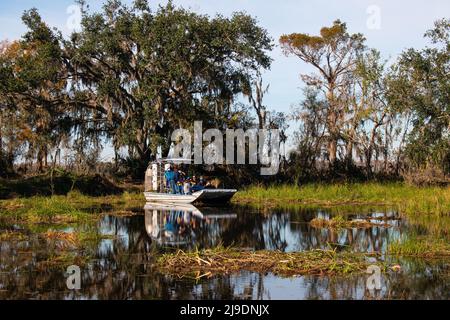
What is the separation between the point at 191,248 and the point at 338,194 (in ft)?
54.1

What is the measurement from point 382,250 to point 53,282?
7076 millimetres

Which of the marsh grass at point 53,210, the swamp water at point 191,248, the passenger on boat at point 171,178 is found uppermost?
the passenger on boat at point 171,178

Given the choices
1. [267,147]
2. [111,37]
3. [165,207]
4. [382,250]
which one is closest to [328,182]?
[267,147]

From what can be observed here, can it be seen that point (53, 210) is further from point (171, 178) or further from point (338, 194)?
point (338, 194)

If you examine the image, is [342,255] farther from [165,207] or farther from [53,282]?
[165,207]

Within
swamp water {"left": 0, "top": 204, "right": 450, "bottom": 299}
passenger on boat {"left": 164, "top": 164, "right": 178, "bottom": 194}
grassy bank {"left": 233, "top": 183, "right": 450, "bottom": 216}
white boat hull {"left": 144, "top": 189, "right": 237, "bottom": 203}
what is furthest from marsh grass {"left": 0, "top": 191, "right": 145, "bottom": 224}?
grassy bank {"left": 233, "top": 183, "right": 450, "bottom": 216}

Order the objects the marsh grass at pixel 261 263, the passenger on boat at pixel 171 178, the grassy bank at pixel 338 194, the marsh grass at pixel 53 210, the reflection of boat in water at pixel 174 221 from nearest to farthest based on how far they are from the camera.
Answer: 1. the marsh grass at pixel 261 263
2. the reflection of boat in water at pixel 174 221
3. the marsh grass at pixel 53 210
4. the grassy bank at pixel 338 194
5. the passenger on boat at pixel 171 178

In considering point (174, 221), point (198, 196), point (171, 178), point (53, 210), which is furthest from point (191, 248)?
point (171, 178)

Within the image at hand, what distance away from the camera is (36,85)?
3133 cm

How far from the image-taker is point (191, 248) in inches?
555

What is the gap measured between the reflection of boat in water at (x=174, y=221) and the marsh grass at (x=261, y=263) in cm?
303

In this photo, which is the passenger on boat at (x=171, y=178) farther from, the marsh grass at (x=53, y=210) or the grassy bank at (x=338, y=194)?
the grassy bank at (x=338, y=194)

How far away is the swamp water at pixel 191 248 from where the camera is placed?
9711 mm

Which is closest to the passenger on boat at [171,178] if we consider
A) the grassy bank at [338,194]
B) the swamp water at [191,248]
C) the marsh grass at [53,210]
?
the marsh grass at [53,210]
